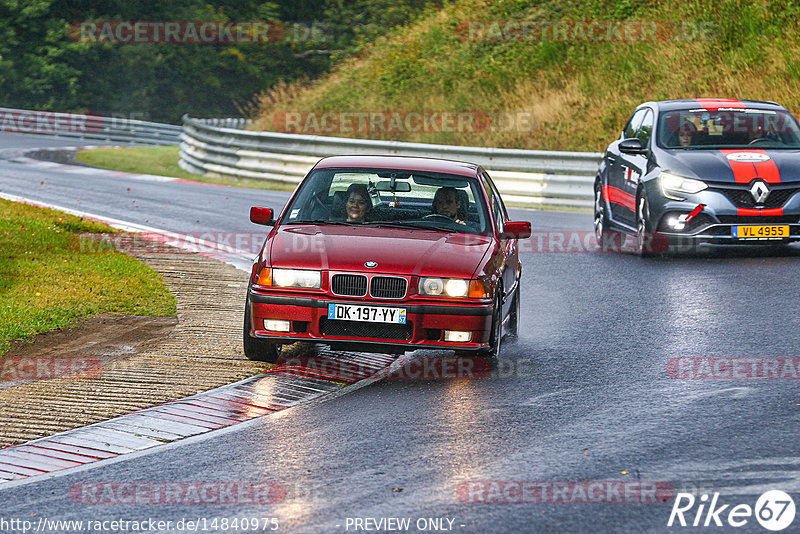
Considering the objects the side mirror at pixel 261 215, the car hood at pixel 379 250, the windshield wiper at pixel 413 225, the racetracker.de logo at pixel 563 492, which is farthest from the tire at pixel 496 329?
the racetracker.de logo at pixel 563 492

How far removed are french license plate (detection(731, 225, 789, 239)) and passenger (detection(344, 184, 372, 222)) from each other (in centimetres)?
566

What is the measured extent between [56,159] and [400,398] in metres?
24.1

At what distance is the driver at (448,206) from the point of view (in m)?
9.41

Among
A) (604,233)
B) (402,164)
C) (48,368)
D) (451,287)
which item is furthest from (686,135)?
(48,368)

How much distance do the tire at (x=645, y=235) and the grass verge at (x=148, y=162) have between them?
10402mm

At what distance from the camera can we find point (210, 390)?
26.5 ft

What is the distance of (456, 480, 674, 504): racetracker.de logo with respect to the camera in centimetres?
565

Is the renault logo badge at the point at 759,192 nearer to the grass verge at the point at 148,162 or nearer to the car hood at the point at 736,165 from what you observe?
the car hood at the point at 736,165

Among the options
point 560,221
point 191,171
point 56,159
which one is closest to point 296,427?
point 560,221

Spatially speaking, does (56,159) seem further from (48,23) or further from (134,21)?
(134,21)

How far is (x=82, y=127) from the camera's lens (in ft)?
138

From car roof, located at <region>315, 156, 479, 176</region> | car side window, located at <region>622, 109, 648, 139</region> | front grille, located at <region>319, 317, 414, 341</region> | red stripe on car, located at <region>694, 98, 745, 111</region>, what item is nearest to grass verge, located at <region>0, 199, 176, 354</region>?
car roof, located at <region>315, 156, 479, 176</region>

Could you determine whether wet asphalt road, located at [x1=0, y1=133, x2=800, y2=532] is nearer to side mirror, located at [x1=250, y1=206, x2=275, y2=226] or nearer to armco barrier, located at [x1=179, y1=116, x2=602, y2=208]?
side mirror, located at [x1=250, y1=206, x2=275, y2=226]

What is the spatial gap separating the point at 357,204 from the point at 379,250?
97 cm
